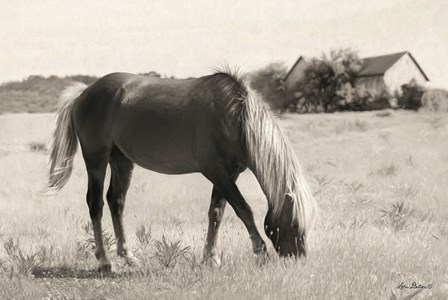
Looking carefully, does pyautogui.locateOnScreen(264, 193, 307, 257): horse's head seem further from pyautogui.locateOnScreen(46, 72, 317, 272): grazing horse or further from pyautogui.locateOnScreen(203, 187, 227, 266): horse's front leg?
pyautogui.locateOnScreen(203, 187, 227, 266): horse's front leg

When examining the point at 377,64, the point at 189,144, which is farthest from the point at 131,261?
the point at 377,64

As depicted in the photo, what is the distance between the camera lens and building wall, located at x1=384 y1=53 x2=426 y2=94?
3900 cm

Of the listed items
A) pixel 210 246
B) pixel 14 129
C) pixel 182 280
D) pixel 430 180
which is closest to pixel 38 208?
pixel 210 246

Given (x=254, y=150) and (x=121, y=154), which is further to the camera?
(x=121, y=154)

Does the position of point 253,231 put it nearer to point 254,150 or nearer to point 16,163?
point 254,150

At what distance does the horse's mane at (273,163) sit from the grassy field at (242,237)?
0.52m

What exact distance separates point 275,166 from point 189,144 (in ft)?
3.43

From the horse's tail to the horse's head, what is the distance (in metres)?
3.02

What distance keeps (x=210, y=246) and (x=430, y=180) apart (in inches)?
253

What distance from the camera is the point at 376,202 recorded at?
991cm

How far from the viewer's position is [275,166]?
530cm

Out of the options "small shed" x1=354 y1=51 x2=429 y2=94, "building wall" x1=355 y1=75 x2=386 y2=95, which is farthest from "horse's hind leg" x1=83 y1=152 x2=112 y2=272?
"small shed" x1=354 y1=51 x2=429 y2=94

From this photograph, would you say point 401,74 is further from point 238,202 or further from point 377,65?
point 238,202

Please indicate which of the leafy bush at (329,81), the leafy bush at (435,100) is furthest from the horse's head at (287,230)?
the leafy bush at (329,81)
